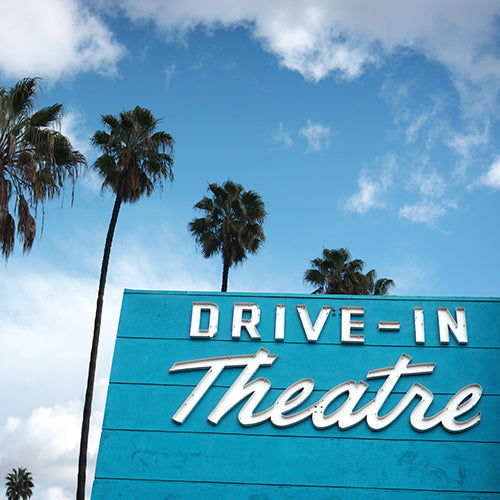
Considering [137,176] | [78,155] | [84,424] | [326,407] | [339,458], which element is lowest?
[339,458]

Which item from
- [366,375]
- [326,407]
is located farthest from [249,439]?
[366,375]

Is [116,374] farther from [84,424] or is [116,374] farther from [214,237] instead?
[214,237]

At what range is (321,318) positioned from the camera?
12.7 m

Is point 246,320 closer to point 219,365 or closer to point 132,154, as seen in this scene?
point 219,365

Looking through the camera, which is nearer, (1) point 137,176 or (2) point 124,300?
(2) point 124,300

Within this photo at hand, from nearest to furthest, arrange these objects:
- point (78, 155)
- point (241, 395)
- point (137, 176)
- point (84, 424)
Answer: point (241, 395) < point (78, 155) < point (84, 424) < point (137, 176)

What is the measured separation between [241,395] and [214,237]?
15.9 metres

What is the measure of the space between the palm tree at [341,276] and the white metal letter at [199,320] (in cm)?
1966

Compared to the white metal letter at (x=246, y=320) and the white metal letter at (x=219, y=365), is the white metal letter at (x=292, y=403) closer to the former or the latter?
the white metal letter at (x=219, y=365)

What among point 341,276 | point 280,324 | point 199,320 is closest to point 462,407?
point 280,324

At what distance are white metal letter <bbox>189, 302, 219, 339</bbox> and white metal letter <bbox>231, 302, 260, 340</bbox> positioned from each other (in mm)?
400

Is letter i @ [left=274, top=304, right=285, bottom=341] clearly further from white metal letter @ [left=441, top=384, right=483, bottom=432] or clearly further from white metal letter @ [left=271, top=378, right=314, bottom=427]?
white metal letter @ [left=441, top=384, right=483, bottom=432]

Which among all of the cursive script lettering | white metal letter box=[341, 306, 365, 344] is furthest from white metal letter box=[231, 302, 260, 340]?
white metal letter box=[341, 306, 365, 344]

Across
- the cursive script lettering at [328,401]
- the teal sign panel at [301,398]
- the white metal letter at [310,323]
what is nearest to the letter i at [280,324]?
the teal sign panel at [301,398]
